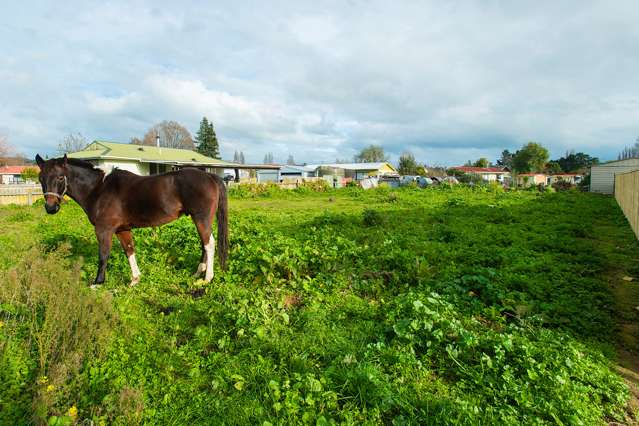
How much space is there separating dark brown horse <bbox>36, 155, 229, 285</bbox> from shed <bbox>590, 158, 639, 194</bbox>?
34.0 meters

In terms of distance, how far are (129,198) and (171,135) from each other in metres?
62.4

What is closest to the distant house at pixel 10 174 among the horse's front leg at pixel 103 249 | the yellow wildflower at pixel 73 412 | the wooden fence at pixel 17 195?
the wooden fence at pixel 17 195

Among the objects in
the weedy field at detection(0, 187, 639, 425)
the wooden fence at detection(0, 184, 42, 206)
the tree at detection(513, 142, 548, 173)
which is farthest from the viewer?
the tree at detection(513, 142, 548, 173)

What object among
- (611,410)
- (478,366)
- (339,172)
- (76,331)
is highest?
(339,172)

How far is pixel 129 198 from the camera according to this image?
479 cm

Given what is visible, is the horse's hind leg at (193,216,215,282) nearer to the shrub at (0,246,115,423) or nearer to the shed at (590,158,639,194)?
the shrub at (0,246,115,423)

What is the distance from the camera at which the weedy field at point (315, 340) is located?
2.30 meters

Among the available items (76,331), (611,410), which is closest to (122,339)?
(76,331)

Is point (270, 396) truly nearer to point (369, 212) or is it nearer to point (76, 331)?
point (76, 331)

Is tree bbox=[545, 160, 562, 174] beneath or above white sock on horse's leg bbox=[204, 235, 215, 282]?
above

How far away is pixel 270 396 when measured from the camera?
2.40 meters

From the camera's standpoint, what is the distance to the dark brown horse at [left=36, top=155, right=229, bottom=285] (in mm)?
4672

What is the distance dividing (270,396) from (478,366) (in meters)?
1.65

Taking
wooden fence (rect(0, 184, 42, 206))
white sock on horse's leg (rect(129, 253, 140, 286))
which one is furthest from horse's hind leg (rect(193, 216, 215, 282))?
wooden fence (rect(0, 184, 42, 206))
